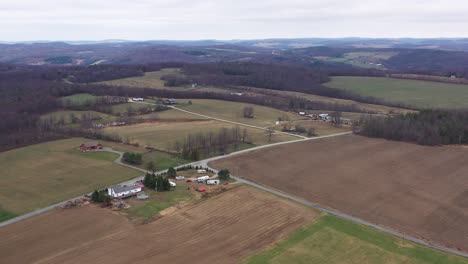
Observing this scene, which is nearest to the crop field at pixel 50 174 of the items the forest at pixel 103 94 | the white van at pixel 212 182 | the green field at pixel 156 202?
the forest at pixel 103 94

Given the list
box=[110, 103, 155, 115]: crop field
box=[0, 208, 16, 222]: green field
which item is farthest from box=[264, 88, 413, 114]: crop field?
box=[0, 208, 16, 222]: green field

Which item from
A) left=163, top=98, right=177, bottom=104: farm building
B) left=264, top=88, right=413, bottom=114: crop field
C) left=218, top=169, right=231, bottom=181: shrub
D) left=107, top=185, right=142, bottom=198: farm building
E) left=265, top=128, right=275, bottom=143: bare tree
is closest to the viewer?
left=107, top=185, right=142, bottom=198: farm building

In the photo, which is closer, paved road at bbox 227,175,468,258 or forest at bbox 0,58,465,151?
paved road at bbox 227,175,468,258

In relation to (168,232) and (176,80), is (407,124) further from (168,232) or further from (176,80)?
(176,80)

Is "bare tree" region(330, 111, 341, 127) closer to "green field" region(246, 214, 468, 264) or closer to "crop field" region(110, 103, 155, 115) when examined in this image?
"crop field" region(110, 103, 155, 115)

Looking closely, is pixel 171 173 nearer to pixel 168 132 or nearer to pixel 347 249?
pixel 347 249

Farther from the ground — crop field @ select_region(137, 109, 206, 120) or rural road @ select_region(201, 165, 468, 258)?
rural road @ select_region(201, 165, 468, 258)

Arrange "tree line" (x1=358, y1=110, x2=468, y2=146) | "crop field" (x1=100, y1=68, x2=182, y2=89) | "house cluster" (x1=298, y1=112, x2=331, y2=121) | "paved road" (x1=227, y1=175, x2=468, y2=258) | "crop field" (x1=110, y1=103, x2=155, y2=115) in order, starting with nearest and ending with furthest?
"paved road" (x1=227, y1=175, x2=468, y2=258) → "tree line" (x1=358, y1=110, x2=468, y2=146) → "house cluster" (x1=298, y1=112, x2=331, y2=121) → "crop field" (x1=110, y1=103, x2=155, y2=115) → "crop field" (x1=100, y1=68, x2=182, y2=89)

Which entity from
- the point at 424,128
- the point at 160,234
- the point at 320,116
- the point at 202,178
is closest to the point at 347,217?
the point at 202,178
